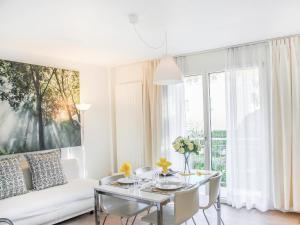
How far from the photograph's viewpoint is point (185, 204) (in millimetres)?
2287

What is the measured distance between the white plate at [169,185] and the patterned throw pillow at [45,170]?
196cm

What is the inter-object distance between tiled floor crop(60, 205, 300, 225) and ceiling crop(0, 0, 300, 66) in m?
2.46

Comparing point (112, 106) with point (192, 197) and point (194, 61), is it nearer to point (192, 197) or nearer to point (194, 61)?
point (194, 61)

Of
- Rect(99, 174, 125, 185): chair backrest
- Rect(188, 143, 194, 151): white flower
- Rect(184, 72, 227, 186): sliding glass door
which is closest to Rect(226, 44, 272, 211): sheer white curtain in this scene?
Rect(184, 72, 227, 186): sliding glass door

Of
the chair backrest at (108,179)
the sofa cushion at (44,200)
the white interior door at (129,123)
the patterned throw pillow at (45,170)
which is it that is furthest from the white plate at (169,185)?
the white interior door at (129,123)

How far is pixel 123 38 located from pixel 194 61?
4.74 feet

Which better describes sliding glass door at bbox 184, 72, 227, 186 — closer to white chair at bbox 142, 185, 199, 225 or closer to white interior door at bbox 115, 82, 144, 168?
white interior door at bbox 115, 82, 144, 168

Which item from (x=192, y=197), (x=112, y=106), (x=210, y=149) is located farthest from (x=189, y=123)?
(x=192, y=197)

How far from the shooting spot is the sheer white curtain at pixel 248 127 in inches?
149

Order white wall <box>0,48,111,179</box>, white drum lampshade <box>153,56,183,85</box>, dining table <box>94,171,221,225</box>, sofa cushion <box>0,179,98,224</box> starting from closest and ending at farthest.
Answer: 1. dining table <box>94,171,221,225</box>
2. white drum lampshade <box>153,56,183,85</box>
3. sofa cushion <box>0,179,98,224</box>
4. white wall <box>0,48,111,179</box>

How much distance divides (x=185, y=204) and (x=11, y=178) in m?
2.36

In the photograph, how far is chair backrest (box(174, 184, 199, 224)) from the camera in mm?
2207

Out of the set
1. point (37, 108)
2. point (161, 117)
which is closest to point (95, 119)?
point (37, 108)

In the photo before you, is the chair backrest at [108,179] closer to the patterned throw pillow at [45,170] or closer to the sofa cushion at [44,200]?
the sofa cushion at [44,200]
